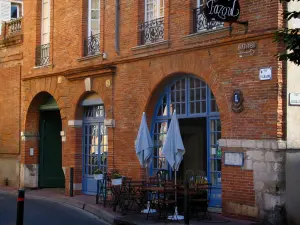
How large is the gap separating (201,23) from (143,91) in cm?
269

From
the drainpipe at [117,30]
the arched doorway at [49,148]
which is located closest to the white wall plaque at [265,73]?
the drainpipe at [117,30]

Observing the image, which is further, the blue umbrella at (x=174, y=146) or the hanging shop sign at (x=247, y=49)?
the blue umbrella at (x=174, y=146)

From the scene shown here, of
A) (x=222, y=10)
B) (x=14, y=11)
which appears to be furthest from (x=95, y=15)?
(x=14, y=11)

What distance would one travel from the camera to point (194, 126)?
48.2 feet

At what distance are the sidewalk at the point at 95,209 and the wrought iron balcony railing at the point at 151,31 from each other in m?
4.83

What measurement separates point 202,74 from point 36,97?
9.13 meters

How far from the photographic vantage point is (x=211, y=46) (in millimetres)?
13562

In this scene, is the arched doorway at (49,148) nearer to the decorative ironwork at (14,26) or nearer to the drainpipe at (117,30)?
the decorative ironwork at (14,26)

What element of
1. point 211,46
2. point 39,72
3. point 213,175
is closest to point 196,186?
point 213,175

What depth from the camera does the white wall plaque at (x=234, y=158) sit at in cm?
1269

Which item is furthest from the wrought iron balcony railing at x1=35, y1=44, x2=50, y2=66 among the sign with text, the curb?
the sign with text

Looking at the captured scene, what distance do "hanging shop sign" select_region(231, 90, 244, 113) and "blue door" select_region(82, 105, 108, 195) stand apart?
602cm

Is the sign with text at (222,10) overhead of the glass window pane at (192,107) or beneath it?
overhead

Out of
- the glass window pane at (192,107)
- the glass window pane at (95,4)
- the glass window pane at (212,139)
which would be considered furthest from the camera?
the glass window pane at (95,4)
